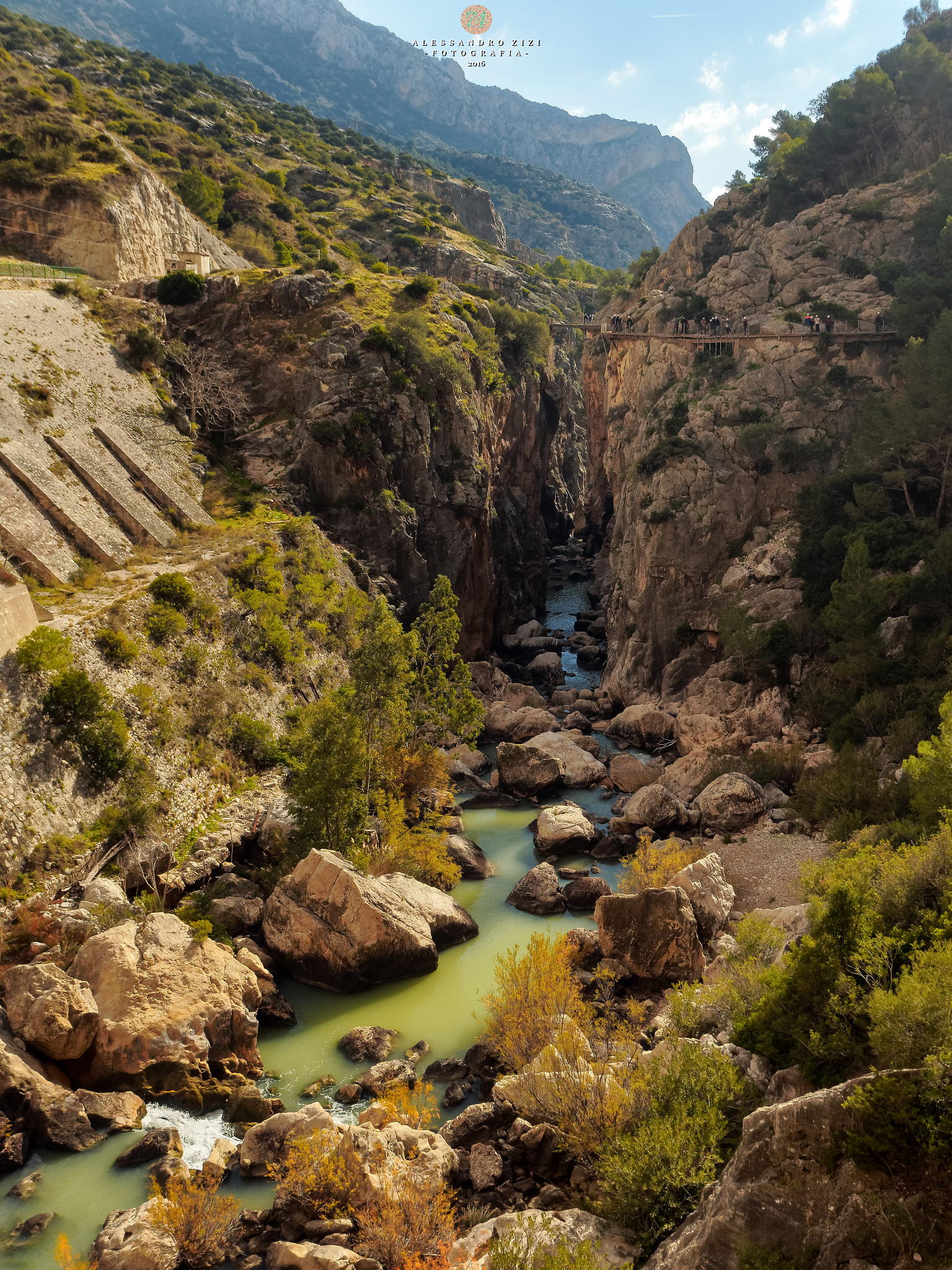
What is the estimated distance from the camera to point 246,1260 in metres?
17.5

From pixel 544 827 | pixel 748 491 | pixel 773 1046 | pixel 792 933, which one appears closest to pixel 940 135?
pixel 748 491

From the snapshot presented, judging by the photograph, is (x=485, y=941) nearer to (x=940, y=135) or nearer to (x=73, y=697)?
(x=73, y=697)

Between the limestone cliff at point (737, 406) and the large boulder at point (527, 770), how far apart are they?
1323cm

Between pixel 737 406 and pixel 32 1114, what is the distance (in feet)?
176

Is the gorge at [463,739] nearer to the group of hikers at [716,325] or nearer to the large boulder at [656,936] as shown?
the large boulder at [656,936]

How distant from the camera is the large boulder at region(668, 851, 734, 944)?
29891 mm

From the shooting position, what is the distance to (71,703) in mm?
30141

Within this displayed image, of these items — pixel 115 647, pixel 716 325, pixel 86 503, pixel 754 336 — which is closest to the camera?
pixel 115 647

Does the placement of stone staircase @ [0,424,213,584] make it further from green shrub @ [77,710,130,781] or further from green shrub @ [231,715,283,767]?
green shrub @ [231,715,283,767]

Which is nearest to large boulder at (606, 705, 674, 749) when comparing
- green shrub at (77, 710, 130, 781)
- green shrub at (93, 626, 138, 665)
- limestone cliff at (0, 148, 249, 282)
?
green shrub at (93, 626, 138, 665)

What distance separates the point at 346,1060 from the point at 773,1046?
12886mm

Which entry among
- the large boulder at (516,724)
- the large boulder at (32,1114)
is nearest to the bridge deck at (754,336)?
the large boulder at (516,724)

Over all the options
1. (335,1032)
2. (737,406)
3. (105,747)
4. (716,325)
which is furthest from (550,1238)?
(716,325)

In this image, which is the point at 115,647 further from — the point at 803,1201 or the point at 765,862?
the point at 803,1201
